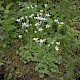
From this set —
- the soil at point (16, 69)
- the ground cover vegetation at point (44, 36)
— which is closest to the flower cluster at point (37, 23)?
the ground cover vegetation at point (44, 36)

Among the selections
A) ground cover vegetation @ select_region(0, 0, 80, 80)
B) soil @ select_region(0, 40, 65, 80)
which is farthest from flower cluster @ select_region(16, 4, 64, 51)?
soil @ select_region(0, 40, 65, 80)

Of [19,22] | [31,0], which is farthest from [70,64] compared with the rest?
[31,0]

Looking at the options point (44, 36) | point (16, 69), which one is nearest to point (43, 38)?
point (44, 36)

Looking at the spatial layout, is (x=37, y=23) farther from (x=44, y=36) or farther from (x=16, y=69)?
(x=16, y=69)

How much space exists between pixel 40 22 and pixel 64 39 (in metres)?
0.36

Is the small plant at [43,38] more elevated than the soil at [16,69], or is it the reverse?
the small plant at [43,38]

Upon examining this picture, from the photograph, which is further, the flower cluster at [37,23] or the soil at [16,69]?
the flower cluster at [37,23]

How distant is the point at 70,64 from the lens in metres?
3.00

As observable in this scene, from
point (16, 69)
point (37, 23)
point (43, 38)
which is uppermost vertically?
point (37, 23)

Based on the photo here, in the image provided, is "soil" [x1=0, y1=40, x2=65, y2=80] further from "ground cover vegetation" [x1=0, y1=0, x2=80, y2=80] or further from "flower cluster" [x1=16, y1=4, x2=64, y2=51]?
"flower cluster" [x1=16, y1=4, x2=64, y2=51]

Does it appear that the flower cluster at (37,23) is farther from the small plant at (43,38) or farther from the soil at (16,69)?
the soil at (16,69)

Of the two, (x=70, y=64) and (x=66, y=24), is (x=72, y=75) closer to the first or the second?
(x=70, y=64)

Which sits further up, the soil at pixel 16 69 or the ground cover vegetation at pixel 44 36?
the ground cover vegetation at pixel 44 36

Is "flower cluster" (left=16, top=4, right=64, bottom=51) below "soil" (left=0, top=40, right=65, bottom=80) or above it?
above
